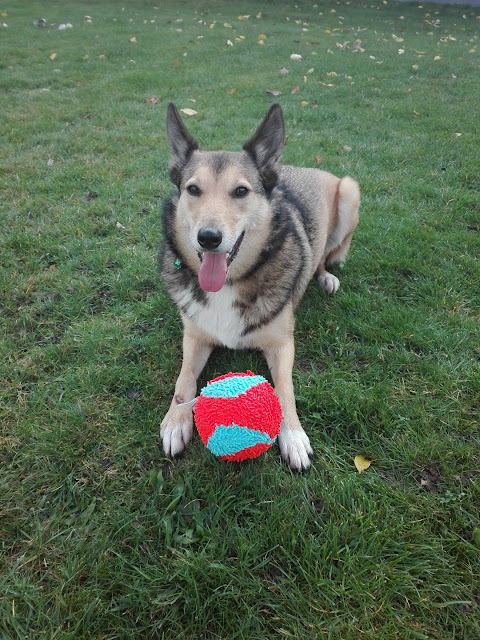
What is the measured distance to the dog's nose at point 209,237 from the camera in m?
2.23

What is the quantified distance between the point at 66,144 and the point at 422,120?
5731 millimetres

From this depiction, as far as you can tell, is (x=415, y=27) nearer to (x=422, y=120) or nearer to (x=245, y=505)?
(x=422, y=120)

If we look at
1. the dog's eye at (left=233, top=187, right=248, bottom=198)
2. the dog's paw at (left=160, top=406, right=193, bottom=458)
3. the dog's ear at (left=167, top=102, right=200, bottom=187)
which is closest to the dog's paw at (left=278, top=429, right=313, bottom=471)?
the dog's paw at (left=160, top=406, right=193, bottom=458)

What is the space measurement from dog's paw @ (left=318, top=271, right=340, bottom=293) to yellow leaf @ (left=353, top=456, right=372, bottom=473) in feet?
5.41

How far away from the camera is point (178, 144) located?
9.39 feet

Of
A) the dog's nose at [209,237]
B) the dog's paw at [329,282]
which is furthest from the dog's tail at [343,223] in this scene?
the dog's nose at [209,237]

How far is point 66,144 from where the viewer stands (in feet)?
18.7

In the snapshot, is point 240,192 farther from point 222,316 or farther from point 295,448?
point 295,448

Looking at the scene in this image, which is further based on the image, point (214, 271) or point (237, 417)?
point (214, 271)

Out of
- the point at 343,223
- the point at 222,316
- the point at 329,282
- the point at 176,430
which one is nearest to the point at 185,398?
the point at 176,430

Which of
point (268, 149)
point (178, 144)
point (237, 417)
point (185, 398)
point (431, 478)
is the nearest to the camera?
point (237, 417)

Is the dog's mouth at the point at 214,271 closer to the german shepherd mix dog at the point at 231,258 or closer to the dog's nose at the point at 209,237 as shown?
the german shepherd mix dog at the point at 231,258

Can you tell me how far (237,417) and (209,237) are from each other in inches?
39.9

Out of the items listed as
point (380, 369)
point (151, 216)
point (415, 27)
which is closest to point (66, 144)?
point (151, 216)
